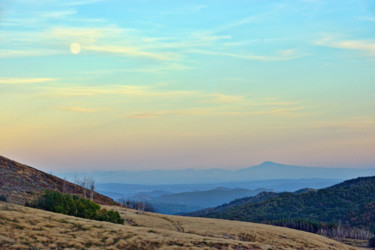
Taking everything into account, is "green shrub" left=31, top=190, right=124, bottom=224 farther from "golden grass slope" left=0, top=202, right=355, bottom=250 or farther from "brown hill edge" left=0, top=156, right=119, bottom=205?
"golden grass slope" left=0, top=202, right=355, bottom=250

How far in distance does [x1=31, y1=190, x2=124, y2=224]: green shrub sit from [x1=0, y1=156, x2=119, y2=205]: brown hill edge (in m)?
5.34

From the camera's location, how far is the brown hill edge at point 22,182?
81.6 meters

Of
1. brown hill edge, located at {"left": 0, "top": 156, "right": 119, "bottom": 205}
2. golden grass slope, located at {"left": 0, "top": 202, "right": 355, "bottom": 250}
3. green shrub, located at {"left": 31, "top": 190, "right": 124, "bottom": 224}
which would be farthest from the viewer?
brown hill edge, located at {"left": 0, "top": 156, "right": 119, "bottom": 205}

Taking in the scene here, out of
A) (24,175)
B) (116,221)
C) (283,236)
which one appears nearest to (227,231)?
(283,236)

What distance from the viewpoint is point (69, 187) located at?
127 m

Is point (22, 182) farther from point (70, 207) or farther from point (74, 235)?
point (74, 235)

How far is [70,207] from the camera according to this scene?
232 ft

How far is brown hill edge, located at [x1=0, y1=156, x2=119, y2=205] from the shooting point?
8156cm

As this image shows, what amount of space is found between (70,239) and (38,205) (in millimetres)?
23423

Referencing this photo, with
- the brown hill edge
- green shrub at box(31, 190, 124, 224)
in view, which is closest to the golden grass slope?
green shrub at box(31, 190, 124, 224)

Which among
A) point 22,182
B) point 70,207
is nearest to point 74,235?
point 70,207

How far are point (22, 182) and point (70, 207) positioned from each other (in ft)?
109

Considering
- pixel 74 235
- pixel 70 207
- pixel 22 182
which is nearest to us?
pixel 74 235

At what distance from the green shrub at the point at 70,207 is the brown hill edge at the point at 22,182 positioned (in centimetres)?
534
